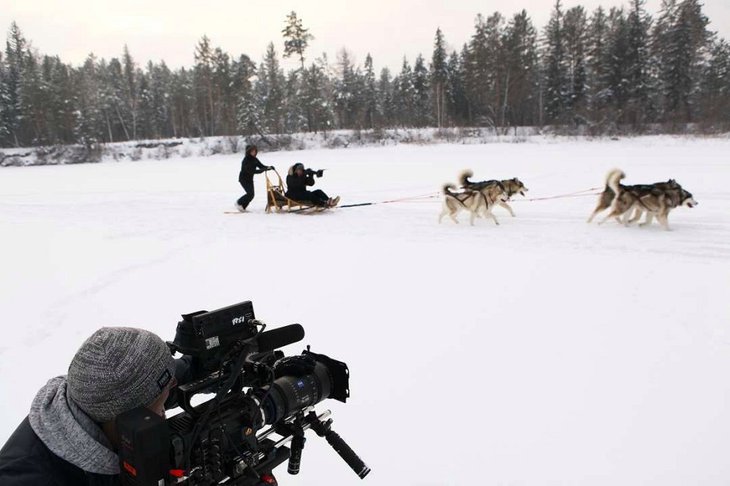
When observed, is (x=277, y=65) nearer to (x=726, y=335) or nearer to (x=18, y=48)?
(x=18, y=48)

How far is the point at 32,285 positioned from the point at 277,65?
47718 millimetres

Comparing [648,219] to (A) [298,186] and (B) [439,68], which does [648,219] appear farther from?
(B) [439,68]

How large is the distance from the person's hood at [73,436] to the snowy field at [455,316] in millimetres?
1442

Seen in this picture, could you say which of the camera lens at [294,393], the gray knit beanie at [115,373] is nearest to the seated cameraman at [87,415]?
the gray knit beanie at [115,373]

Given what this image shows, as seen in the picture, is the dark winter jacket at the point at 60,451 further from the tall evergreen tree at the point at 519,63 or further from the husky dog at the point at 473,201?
the tall evergreen tree at the point at 519,63

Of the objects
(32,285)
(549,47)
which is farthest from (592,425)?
(549,47)

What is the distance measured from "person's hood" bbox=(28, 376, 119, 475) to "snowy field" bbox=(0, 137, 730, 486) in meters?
1.44

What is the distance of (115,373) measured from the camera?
1139 millimetres

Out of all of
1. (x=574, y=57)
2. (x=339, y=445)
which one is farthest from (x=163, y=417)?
(x=574, y=57)

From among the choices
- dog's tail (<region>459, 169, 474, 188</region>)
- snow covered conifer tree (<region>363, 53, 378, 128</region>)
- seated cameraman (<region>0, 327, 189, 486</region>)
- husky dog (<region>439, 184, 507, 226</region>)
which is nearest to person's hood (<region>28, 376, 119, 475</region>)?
seated cameraman (<region>0, 327, 189, 486</region>)

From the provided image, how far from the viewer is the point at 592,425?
2.62 meters

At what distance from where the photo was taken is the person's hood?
109cm

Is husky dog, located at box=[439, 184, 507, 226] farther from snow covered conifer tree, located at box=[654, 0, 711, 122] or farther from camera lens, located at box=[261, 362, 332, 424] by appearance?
snow covered conifer tree, located at box=[654, 0, 711, 122]

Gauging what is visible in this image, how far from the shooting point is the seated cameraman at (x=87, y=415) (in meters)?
1.08
